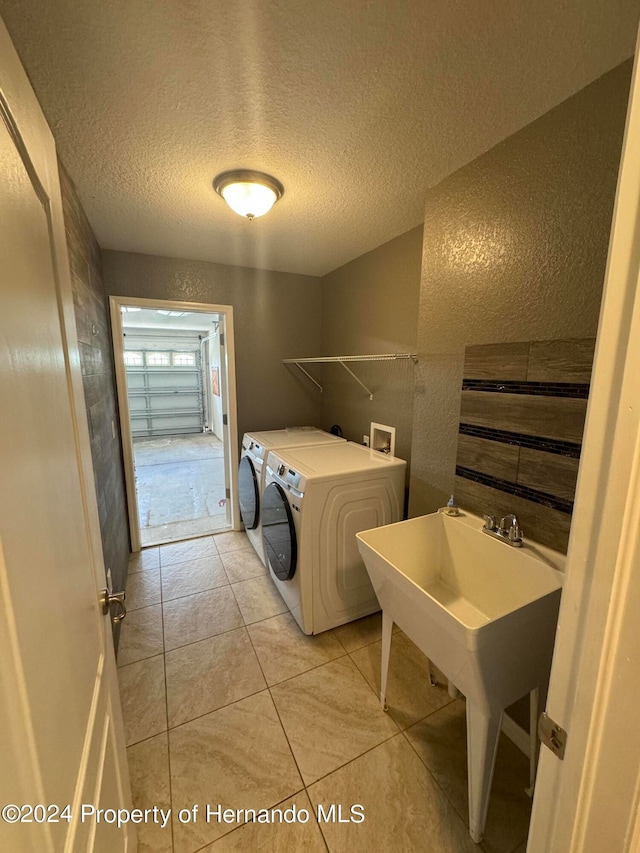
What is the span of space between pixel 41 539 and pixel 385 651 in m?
1.49

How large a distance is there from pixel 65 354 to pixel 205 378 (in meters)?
7.56

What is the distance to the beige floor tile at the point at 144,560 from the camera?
2.63m

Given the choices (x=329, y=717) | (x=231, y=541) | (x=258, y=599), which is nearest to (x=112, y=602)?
(x=329, y=717)

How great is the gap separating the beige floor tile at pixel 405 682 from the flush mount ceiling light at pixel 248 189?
2410 millimetres

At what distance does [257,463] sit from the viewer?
8.07 ft

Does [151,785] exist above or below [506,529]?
below

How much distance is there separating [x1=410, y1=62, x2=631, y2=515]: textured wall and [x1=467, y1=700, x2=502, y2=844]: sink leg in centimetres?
88

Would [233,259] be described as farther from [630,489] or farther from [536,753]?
[536,753]

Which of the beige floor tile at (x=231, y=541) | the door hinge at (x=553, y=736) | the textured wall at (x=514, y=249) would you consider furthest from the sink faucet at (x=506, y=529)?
the beige floor tile at (x=231, y=541)

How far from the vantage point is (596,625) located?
0.49m

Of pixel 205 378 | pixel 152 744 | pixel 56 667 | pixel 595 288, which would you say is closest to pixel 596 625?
pixel 56 667

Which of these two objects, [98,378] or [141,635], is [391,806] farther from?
[98,378]

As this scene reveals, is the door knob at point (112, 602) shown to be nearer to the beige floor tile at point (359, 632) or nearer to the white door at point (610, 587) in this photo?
the white door at point (610, 587)

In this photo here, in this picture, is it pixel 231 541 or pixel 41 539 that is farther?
pixel 231 541
